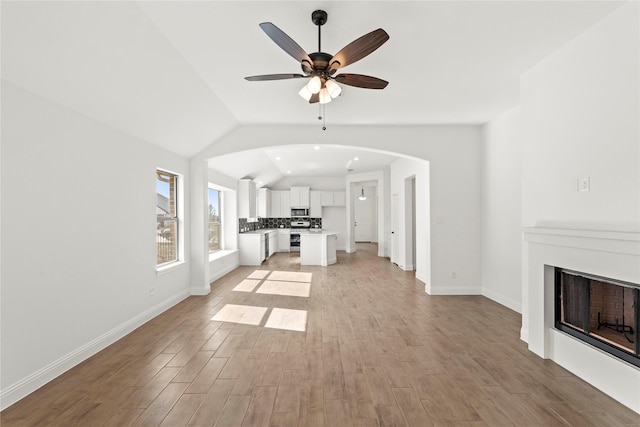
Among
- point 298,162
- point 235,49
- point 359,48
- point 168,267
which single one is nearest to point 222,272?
point 168,267

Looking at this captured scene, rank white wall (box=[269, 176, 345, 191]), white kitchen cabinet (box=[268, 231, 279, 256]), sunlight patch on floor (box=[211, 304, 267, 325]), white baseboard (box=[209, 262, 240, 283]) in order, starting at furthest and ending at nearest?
white wall (box=[269, 176, 345, 191]) < white kitchen cabinet (box=[268, 231, 279, 256]) < white baseboard (box=[209, 262, 240, 283]) < sunlight patch on floor (box=[211, 304, 267, 325])

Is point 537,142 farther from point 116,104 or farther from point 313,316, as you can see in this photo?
point 116,104

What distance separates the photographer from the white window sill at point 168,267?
459cm

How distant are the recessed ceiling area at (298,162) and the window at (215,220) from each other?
24.5 inches

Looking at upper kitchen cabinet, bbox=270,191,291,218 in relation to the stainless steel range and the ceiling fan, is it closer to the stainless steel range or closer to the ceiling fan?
the stainless steel range

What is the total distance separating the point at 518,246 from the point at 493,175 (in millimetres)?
1216

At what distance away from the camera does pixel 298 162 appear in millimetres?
9203

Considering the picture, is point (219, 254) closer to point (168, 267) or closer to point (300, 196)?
point (168, 267)

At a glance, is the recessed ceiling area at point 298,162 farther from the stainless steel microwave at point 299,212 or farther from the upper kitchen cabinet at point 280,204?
the stainless steel microwave at point 299,212

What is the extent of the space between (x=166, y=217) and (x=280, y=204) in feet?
23.1

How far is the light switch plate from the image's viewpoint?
2.77 metres

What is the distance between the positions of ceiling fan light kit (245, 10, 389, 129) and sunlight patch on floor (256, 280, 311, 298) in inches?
146

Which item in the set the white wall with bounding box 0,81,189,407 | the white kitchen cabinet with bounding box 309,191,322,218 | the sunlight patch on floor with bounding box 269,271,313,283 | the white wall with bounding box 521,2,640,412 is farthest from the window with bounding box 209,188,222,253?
the white wall with bounding box 521,2,640,412

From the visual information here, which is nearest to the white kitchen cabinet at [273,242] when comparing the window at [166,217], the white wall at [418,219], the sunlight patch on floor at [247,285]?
the sunlight patch on floor at [247,285]
